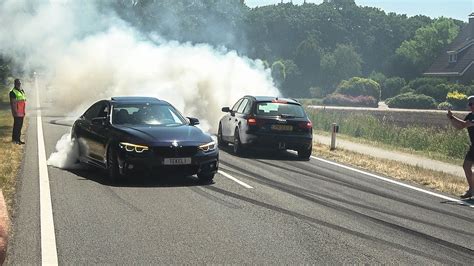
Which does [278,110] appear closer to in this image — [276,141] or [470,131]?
[276,141]

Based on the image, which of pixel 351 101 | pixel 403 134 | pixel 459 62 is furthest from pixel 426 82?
pixel 403 134

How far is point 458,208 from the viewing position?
9.36 metres

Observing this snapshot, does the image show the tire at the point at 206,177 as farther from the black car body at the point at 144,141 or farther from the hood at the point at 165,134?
the hood at the point at 165,134

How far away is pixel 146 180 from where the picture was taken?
10883 millimetres

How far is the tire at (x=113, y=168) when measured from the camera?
1025cm

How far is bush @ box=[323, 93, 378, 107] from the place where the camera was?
187 feet

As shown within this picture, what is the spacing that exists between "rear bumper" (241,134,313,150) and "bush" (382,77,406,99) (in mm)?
55712

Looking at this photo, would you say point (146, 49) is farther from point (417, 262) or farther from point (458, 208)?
point (417, 262)

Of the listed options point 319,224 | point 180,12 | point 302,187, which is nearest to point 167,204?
point 319,224

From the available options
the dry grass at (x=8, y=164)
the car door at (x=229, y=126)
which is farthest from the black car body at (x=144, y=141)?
the car door at (x=229, y=126)

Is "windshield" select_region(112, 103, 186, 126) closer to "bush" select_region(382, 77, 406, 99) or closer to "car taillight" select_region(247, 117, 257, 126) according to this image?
"car taillight" select_region(247, 117, 257, 126)

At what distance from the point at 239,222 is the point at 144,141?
3.13m

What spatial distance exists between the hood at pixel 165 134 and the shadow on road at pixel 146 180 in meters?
0.57

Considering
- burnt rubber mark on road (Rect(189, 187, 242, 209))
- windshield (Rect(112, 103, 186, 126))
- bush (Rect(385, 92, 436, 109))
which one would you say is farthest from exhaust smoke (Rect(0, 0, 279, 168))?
bush (Rect(385, 92, 436, 109))
